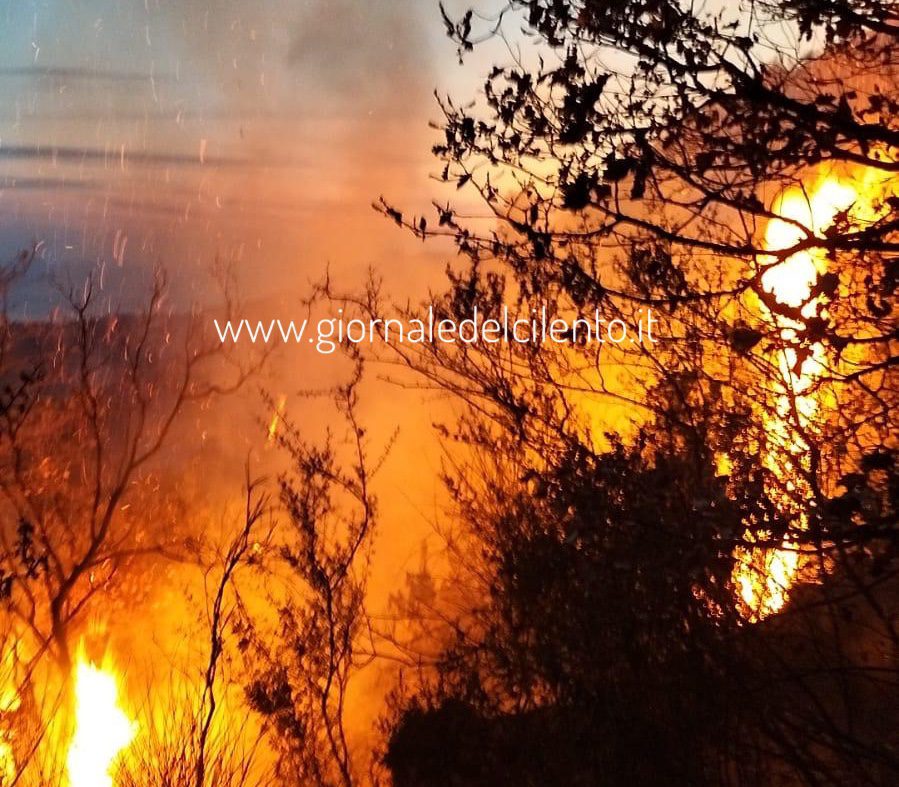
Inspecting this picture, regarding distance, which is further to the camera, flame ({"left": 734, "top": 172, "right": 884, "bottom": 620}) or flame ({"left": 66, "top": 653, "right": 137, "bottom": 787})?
flame ({"left": 66, "top": 653, "right": 137, "bottom": 787})

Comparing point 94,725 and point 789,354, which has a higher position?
point 789,354

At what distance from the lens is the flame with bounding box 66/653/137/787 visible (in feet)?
43.5

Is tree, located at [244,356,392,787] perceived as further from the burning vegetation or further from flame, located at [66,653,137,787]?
flame, located at [66,653,137,787]

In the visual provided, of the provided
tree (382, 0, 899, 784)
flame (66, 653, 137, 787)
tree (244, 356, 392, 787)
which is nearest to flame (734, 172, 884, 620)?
tree (382, 0, 899, 784)

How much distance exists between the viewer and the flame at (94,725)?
13.3 metres

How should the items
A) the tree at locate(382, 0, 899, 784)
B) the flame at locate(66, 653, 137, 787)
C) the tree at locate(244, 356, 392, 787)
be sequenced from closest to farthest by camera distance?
the tree at locate(382, 0, 899, 784), the tree at locate(244, 356, 392, 787), the flame at locate(66, 653, 137, 787)

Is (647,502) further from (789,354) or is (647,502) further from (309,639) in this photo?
(309,639)

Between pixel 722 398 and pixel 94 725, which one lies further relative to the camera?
pixel 94 725

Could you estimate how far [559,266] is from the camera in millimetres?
4953

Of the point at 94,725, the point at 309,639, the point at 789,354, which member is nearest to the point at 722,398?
the point at 789,354

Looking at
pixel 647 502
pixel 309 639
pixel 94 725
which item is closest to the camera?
pixel 647 502

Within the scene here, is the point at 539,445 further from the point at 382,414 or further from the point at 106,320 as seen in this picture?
the point at 382,414

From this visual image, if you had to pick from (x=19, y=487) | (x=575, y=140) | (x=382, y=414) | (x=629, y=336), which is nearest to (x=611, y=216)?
(x=575, y=140)

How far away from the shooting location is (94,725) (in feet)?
52.8
